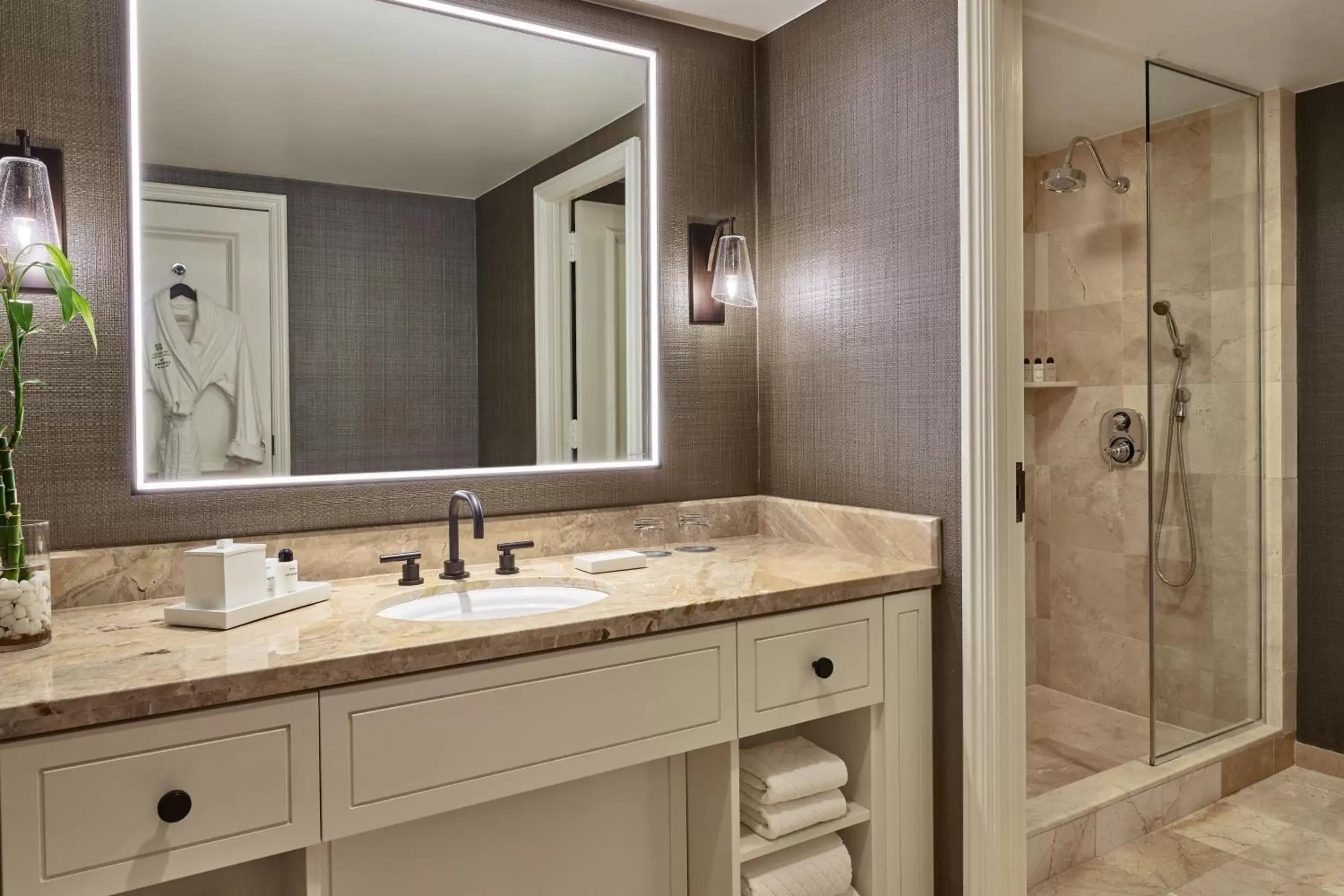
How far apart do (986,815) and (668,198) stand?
1.69 m

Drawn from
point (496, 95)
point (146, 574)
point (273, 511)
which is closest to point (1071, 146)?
point (496, 95)

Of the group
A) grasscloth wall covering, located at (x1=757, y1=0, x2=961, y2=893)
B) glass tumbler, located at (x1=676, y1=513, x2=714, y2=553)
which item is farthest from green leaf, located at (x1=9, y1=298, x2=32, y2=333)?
grasscloth wall covering, located at (x1=757, y1=0, x2=961, y2=893)

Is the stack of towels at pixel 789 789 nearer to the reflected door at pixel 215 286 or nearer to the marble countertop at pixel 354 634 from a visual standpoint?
the marble countertop at pixel 354 634

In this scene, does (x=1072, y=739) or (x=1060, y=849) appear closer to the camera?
(x=1060, y=849)

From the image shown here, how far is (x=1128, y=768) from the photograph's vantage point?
2627 millimetres

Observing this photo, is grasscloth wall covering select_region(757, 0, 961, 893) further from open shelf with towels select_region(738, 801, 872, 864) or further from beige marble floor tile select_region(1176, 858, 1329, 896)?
beige marble floor tile select_region(1176, 858, 1329, 896)

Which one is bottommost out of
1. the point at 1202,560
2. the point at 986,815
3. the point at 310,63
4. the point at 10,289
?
the point at 986,815

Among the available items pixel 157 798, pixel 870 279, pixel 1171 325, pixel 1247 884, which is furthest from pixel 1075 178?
pixel 157 798

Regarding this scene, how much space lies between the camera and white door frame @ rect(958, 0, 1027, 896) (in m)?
1.83

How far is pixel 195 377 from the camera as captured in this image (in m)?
1.78

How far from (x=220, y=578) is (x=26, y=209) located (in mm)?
698

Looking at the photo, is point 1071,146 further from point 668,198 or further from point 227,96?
point 227,96

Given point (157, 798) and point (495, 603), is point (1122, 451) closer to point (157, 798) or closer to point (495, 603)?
point (495, 603)

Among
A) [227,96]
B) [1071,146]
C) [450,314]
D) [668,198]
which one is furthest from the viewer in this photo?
[1071,146]
